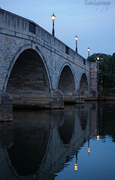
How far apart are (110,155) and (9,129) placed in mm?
4270

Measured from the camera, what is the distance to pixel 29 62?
15562 mm

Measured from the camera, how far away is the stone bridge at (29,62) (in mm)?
11242

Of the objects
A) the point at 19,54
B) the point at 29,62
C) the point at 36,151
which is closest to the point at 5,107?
the point at 19,54

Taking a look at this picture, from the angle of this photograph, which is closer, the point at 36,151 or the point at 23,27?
the point at 36,151

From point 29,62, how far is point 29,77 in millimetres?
1530

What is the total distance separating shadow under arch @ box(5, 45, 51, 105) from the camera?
50.8ft

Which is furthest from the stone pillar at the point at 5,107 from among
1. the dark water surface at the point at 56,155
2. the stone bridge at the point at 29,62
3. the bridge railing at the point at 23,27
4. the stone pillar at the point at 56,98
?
the stone pillar at the point at 56,98

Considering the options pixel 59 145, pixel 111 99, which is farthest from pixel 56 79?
pixel 111 99

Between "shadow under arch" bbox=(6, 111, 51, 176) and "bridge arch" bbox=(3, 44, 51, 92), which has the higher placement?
"bridge arch" bbox=(3, 44, 51, 92)

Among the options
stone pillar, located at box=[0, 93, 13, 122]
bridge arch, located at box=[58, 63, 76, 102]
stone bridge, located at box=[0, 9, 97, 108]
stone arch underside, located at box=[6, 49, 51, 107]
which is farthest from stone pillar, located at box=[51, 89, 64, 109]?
bridge arch, located at box=[58, 63, 76, 102]

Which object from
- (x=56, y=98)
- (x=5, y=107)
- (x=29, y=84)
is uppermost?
(x=29, y=84)

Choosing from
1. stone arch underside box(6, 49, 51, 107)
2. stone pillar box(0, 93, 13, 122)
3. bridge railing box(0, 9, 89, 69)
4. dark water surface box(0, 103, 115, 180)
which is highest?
bridge railing box(0, 9, 89, 69)

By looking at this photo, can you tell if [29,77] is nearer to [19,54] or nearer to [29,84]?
[29,84]

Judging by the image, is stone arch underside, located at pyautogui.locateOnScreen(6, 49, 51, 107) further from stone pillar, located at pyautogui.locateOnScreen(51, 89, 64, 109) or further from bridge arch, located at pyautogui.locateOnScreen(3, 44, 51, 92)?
bridge arch, located at pyautogui.locateOnScreen(3, 44, 51, 92)
